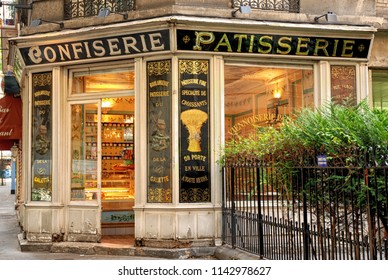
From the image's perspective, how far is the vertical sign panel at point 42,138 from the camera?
11.7 metres

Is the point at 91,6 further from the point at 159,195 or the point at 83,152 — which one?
the point at 159,195

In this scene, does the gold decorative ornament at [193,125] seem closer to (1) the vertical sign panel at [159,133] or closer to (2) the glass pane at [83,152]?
(1) the vertical sign panel at [159,133]

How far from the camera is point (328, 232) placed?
23.3 feet

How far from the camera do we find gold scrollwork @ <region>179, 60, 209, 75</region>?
10.7 metres

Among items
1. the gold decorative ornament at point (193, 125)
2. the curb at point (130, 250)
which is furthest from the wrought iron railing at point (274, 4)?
the curb at point (130, 250)

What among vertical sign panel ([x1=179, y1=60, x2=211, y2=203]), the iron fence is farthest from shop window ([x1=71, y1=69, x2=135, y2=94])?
the iron fence

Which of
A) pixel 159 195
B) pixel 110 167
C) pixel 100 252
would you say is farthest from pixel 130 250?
pixel 110 167

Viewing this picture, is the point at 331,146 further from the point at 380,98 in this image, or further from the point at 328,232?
the point at 380,98

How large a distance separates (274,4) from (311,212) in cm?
546

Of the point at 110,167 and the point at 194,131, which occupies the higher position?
the point at 194,131

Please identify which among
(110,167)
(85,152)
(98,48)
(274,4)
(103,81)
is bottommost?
(110,167)

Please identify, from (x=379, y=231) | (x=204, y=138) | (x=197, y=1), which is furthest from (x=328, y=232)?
(x=197, y=1)

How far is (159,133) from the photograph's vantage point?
10758 millimetres

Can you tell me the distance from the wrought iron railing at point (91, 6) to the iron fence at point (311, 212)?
155 inches
